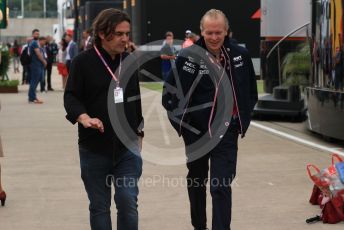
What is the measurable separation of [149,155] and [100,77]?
628cm

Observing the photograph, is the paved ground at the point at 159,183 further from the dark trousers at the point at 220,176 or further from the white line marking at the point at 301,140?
the dark trousers at the point at 220,176

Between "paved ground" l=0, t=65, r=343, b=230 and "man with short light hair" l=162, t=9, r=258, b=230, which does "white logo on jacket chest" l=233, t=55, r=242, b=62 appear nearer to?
"man with short light hair" l=162, t=9, r=258, b=230

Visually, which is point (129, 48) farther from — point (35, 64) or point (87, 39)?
point (87, 39)

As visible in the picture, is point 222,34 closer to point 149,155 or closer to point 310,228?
point 310,228

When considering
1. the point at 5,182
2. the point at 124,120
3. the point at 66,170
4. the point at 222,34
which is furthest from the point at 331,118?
the point at 124,120

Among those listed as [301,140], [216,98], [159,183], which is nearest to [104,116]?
[216,98]

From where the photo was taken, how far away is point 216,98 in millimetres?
6355

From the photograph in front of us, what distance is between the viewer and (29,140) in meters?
13.3

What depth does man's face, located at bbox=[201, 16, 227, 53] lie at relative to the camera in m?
6.25

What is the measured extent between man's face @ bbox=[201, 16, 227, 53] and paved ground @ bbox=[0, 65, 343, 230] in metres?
1.64

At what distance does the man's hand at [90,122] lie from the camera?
5.28m

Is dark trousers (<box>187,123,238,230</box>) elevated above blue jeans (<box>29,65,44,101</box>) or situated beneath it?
elevated above

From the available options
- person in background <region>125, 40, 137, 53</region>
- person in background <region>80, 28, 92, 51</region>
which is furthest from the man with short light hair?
person in background <region>80, 28, 92, 51</region>

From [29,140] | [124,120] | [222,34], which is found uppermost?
[222,34]
